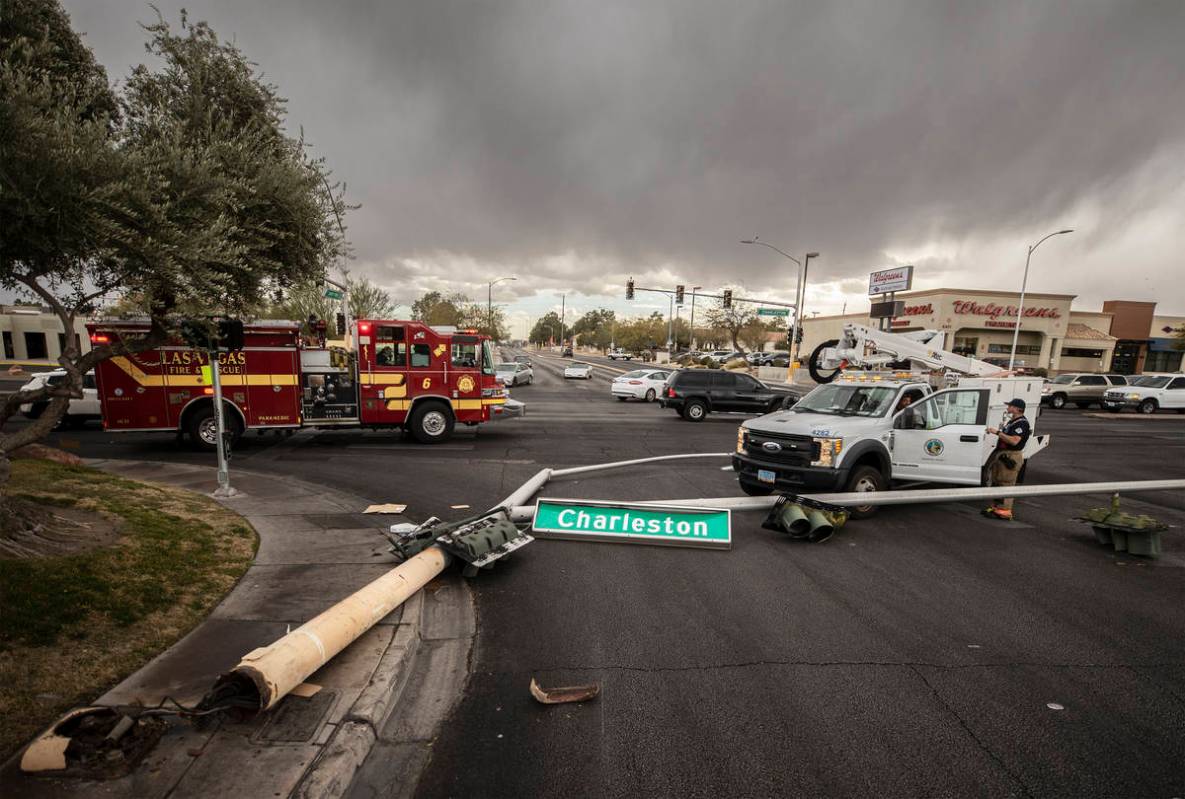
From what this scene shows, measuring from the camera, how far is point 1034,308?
49.4 m

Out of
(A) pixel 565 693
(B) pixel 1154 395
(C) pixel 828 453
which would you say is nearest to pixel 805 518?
(C) pixel 828 453

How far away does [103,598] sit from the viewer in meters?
4.69

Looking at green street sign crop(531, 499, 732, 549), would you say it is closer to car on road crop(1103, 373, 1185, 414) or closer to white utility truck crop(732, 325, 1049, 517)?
white utility truck crop(732, 325, 1049, 517)

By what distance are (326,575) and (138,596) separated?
153 centimetres

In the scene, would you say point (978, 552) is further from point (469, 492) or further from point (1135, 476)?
point (1135, 476)

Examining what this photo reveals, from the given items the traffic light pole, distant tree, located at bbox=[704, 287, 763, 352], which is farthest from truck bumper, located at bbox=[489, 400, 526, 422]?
distant tree, located at bbox=[704, 287, 763, 352]

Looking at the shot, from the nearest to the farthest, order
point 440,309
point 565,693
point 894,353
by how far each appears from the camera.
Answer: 1. point 565,693
2. point 894,353
3. point 440,309

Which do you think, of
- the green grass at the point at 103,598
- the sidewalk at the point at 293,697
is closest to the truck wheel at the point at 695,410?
the sidewalk at the point at 293,697

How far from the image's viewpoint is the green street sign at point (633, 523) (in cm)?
698

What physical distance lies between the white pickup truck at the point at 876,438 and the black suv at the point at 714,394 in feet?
36.0

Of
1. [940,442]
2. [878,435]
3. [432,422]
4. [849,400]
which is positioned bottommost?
[432,422]

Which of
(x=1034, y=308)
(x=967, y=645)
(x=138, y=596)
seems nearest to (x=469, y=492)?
(x=138, y=596)

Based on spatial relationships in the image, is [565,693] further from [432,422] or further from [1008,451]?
[432,422]

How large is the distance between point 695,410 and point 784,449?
12307mm
